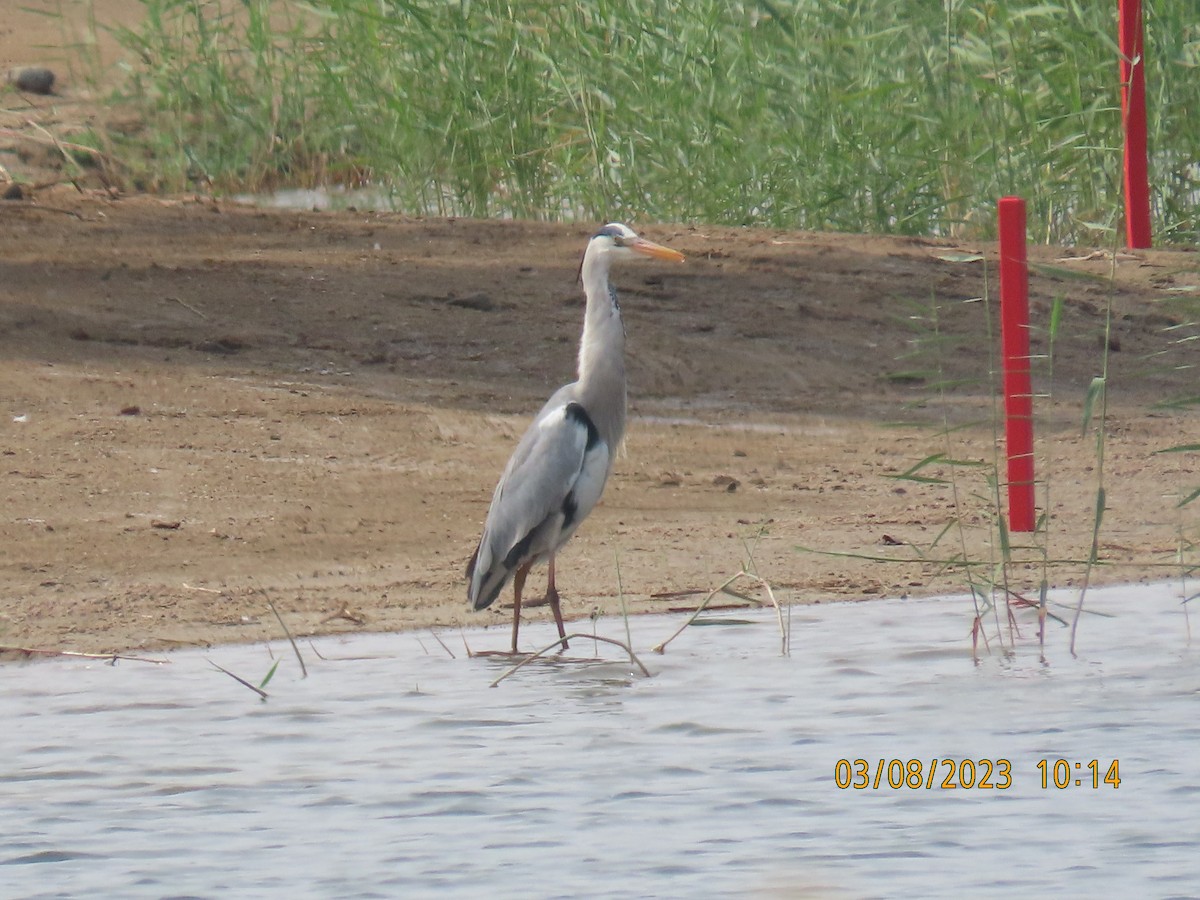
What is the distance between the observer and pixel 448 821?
527 cm

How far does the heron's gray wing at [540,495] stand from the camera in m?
7.11

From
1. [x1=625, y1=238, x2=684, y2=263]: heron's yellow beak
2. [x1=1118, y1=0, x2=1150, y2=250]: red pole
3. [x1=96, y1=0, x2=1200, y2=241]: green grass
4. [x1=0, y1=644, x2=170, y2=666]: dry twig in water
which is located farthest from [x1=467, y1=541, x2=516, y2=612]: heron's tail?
[x1=1118, y1=0, x2=1150, y2=250]: red pole

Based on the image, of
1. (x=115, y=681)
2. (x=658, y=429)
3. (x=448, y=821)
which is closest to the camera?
(x=448, y=821)

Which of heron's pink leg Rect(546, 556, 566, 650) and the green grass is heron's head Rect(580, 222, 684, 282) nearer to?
heron's pink leg Rect(546, 556, 566, 650)

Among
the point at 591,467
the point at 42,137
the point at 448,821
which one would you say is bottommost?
the point at 448,821

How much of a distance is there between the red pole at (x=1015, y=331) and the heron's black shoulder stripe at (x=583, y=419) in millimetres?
1360

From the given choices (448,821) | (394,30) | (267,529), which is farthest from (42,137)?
(448,821)

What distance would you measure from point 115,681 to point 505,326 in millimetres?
4414

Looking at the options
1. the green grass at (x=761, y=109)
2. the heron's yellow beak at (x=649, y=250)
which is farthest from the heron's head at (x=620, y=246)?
the green grass at (x=761, y=109)

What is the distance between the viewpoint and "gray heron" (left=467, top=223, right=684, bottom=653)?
711cm

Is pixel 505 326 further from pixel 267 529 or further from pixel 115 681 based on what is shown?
pixel 115 681

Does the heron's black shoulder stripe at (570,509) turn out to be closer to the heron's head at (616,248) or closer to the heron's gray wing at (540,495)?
the heron's gray wing at (540,495)

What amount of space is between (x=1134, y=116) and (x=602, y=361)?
4819mm

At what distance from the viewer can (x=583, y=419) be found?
24.3 ft
